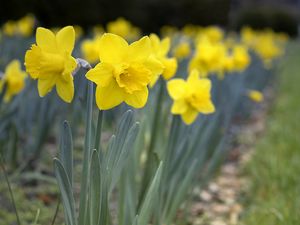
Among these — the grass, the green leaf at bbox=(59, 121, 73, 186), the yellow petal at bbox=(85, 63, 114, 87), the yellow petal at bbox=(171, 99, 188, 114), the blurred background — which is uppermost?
the blurred background

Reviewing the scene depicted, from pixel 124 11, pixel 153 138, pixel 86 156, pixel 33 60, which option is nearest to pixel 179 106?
pixel 153 138

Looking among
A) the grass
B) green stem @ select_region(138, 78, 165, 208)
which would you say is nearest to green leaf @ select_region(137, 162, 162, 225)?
green stem @ select_region(138, 78, 165, 208)

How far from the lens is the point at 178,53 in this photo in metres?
2.63

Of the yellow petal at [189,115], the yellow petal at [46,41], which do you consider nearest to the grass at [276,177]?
the yellow petal at [189,115]

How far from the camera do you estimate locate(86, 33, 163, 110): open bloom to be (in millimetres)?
1085

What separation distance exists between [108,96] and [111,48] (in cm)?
10

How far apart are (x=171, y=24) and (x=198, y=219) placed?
8089 millimetres

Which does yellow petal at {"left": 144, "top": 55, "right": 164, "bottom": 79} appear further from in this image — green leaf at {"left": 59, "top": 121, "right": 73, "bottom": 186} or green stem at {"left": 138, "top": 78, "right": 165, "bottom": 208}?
green stem at {"left": 138, "top": 78, "right": 165, "bottom": 208}

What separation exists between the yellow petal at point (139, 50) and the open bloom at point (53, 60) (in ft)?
0.41

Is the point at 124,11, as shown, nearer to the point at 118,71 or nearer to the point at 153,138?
the point at 153,138

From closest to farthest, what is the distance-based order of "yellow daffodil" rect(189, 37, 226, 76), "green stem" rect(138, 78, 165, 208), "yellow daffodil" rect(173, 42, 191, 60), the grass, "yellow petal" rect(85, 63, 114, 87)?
"yellow petal" rect(85, 63, 114, 87)
"green stem" rect(138, 78, 165, 208)
the grass
"yellow daffodil" rect(189, 37, 226, 76)
"yellow daffodil" rect(173, 42, 191, 60)

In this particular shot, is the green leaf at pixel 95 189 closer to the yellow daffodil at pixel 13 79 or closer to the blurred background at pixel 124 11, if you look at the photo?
the yellow daffodil at pixel 13 79

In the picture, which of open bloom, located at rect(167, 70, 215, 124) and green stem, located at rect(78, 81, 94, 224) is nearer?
green stem, located at rect(78, 81, 94, 224)

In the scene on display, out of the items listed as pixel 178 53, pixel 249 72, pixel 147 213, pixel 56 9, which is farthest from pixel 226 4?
pixel 147 213
